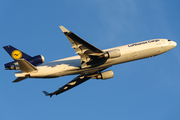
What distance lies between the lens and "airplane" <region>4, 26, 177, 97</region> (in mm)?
30594

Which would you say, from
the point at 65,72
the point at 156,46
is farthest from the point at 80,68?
the point at 156,46

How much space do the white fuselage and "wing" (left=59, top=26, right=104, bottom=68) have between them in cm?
169

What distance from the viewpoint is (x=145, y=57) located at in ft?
115

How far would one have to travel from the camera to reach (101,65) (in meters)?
33.2

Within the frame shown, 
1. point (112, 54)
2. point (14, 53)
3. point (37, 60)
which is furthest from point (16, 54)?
point (112, 54)

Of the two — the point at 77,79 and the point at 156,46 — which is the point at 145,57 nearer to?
the point at 156,46

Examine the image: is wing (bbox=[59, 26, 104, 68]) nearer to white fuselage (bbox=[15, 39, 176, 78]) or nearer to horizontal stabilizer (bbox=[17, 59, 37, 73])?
white fuselage (bbox=[15, 39, 176, 78])

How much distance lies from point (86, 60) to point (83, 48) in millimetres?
2320

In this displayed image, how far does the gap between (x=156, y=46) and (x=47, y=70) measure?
1766cm

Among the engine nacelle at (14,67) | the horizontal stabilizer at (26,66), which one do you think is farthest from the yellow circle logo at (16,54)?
the horizontal stabilizer at (26,66)

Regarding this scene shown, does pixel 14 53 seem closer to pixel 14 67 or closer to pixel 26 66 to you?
pixel 14 67

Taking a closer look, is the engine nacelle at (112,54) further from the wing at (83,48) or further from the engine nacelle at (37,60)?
the engine nacelle at (37,60)

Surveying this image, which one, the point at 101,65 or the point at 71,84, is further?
the point at 71,84

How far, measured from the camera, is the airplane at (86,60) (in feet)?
100
